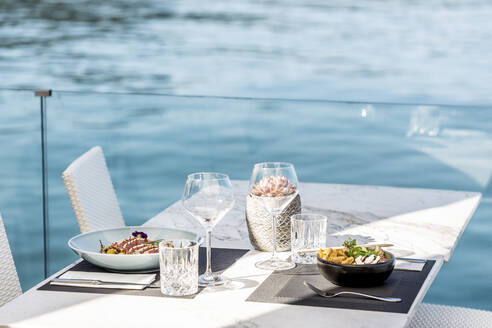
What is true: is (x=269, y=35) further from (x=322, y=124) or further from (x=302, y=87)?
(x=322, y=124)

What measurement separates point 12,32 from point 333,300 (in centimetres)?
1171

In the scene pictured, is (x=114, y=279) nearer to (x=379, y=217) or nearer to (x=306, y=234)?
(x=306, y=234)

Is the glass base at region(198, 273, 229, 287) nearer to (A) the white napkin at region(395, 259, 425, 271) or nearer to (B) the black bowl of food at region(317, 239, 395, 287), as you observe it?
(B) the black bowl of food at region(317, 239, 395, 287)

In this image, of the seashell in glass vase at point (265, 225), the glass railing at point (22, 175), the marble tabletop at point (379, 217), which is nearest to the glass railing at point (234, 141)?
the glass railing at point (22, 175)

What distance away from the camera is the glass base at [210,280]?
4.44 ft

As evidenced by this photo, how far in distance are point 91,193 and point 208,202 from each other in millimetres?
895

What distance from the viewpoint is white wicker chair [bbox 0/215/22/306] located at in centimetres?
170

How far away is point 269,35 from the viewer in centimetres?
1178

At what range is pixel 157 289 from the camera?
1.33 meters

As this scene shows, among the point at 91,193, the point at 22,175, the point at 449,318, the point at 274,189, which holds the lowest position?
the point at 449,318

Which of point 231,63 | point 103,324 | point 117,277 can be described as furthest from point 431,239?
point 231,63

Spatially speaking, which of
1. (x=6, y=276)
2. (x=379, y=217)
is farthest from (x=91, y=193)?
(x=379, y=217)

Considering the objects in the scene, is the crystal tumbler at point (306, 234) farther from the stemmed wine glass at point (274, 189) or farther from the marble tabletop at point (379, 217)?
the marble tabletop at point (379, 217)

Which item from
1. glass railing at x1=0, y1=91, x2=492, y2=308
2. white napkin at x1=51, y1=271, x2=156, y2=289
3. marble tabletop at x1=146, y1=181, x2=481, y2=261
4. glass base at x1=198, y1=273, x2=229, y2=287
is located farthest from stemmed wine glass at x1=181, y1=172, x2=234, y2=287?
glass railing at x1=0, y1=91, x2=492, y2=308
